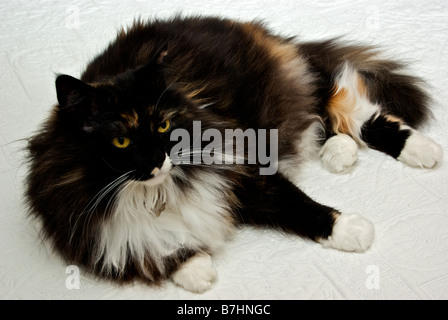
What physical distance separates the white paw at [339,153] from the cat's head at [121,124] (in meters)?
0.84

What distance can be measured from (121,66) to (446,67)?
68.4 inches

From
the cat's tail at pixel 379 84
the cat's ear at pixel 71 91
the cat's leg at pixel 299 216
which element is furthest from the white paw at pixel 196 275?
the cat's tail at pixel 379 84

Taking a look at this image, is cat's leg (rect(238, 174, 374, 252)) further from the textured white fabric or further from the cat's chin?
the cat's chin

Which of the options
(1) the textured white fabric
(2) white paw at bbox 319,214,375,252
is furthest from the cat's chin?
(2) white paw at bbox 319,214,375,252

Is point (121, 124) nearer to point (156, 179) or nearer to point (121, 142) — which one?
point (121, 142)

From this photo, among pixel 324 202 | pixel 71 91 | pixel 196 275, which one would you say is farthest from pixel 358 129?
pixel 71 91

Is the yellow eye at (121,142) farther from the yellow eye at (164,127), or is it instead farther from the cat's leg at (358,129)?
the cat's leg at (358,129)

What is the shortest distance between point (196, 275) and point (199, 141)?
0.43 m

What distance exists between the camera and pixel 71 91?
4.88ft

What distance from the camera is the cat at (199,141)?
5.16 feet

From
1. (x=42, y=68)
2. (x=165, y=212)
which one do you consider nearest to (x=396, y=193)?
(x=165, y=212)

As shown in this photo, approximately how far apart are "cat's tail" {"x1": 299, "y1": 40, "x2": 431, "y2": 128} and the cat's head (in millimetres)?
926

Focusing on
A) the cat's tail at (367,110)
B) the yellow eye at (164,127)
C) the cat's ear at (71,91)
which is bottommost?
the cat's tail at (367,110)

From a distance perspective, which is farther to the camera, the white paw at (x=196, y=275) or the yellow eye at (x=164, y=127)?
the white paw at (x=196, y=275)
